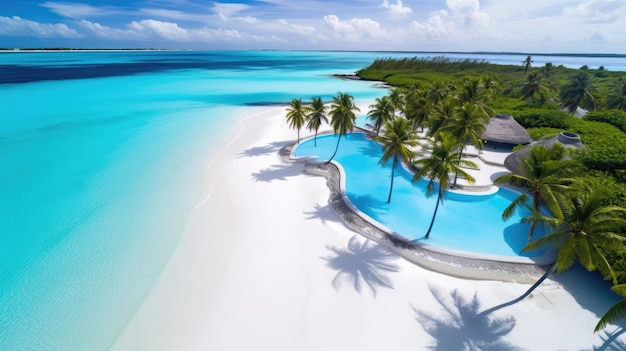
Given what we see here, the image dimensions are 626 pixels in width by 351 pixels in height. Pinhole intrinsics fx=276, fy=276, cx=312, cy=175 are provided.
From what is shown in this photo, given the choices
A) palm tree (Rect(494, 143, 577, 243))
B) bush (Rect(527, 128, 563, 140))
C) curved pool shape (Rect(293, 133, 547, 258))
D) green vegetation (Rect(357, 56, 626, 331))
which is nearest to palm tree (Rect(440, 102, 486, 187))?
green vegetation (Rect(357, 56, 626, 331))

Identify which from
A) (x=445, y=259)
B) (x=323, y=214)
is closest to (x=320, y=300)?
(x=323, y=214)

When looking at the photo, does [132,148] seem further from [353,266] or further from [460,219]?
[460,219]

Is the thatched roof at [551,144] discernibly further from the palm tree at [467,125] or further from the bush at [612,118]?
the bush at [612,118]

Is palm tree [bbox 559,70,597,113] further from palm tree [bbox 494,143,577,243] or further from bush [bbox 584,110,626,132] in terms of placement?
palm tree [bbox 494,143,577,243]

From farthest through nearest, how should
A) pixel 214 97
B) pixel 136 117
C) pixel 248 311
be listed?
pixel 214 97 < pixel 136 117 < pixel 248 311

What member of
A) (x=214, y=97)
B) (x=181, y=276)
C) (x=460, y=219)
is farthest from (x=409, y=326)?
(x=214, y=97)

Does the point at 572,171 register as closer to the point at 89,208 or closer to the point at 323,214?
the point at 323,214
